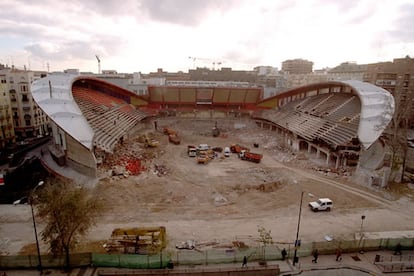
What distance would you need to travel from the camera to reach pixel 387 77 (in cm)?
7225

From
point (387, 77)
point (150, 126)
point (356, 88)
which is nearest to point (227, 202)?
point (356, 88)

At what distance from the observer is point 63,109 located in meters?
35.0

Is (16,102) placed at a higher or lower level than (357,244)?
higher

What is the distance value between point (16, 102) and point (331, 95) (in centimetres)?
6563

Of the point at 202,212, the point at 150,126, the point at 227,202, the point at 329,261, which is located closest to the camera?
the point at 329,261

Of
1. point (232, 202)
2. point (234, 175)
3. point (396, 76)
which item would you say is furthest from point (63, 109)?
point (396, 76)

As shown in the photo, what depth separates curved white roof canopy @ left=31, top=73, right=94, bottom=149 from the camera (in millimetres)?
31562

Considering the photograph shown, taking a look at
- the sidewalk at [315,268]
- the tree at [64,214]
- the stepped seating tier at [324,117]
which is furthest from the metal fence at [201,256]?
the stepped seating tier at [324,117]

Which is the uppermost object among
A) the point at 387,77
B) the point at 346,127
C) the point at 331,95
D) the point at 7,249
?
the point at 387,77

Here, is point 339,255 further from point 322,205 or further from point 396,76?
point 396,76

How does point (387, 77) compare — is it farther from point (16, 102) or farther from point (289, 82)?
point (16, 102)

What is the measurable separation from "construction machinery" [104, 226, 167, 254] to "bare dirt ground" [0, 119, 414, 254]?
1438mm

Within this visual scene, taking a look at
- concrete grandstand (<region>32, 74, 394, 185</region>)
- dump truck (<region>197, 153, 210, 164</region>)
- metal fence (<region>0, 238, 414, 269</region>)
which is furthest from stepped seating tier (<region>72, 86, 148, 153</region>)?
metal fence (<region>0, 238, 414, 269</region>)

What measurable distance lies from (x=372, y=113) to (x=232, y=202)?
1063 inches
